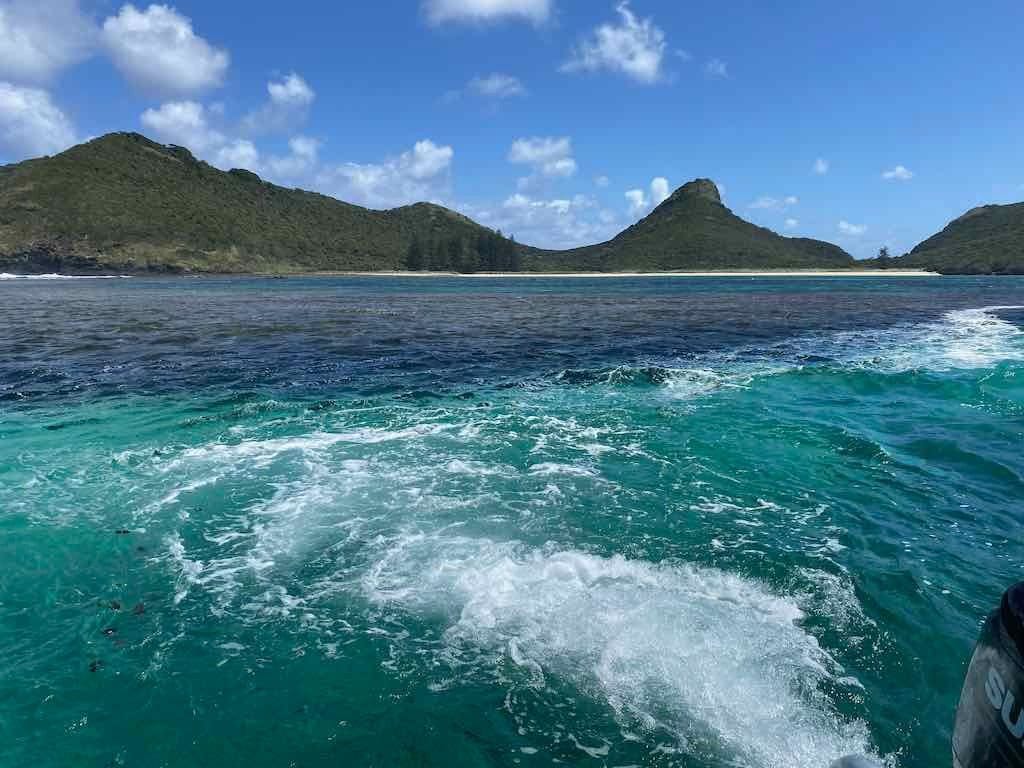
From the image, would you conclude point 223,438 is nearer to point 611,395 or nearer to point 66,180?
point 611,395

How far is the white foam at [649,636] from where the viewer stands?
599 cm

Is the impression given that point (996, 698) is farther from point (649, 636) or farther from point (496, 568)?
point (496, 568)

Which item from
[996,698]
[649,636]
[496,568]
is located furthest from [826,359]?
[996,698]

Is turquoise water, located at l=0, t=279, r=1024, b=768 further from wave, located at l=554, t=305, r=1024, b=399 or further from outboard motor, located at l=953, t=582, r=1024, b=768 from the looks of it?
outboard motor, located at l=953, t=582, r=1024, b=768

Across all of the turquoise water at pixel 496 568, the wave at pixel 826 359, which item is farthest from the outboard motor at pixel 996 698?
the wave at pixel 826 359

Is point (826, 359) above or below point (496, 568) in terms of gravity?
above

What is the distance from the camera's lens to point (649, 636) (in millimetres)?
7379

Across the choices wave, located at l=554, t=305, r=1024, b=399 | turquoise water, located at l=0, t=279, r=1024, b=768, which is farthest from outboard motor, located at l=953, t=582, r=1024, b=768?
wave, located at l=554, t=305, r=1024, b=399

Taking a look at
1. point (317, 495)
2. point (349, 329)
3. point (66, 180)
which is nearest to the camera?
point (317, 495)

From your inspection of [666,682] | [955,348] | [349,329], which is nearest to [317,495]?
[666,682]

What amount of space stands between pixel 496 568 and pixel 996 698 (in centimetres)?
668

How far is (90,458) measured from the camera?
1388 centimetres

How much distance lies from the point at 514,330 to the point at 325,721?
34.4 m

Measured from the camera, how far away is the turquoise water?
603 cm
